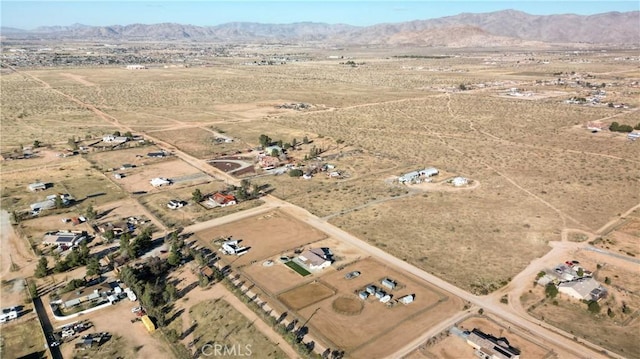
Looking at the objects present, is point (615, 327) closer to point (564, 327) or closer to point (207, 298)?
point (564, 327)

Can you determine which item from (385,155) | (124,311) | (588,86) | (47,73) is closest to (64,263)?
(124,311)

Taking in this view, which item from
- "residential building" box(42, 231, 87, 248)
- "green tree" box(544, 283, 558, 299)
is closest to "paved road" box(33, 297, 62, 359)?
"residential building" box(42, 231, 87, 248)

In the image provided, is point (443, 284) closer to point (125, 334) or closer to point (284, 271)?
point (284, 271)

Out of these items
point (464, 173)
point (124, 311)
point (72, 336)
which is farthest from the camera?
point (464, 173)

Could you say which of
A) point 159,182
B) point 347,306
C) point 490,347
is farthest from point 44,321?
point 490,347

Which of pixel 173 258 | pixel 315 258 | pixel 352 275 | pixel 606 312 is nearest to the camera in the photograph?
pixel 606 312

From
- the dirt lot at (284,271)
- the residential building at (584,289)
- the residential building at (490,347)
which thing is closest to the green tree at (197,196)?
the dirt lot at (284,271)

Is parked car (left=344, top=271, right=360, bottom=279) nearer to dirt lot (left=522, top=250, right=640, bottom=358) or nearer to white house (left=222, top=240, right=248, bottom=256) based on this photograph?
white house (left=222, top=240, right=248, bottom=256)
